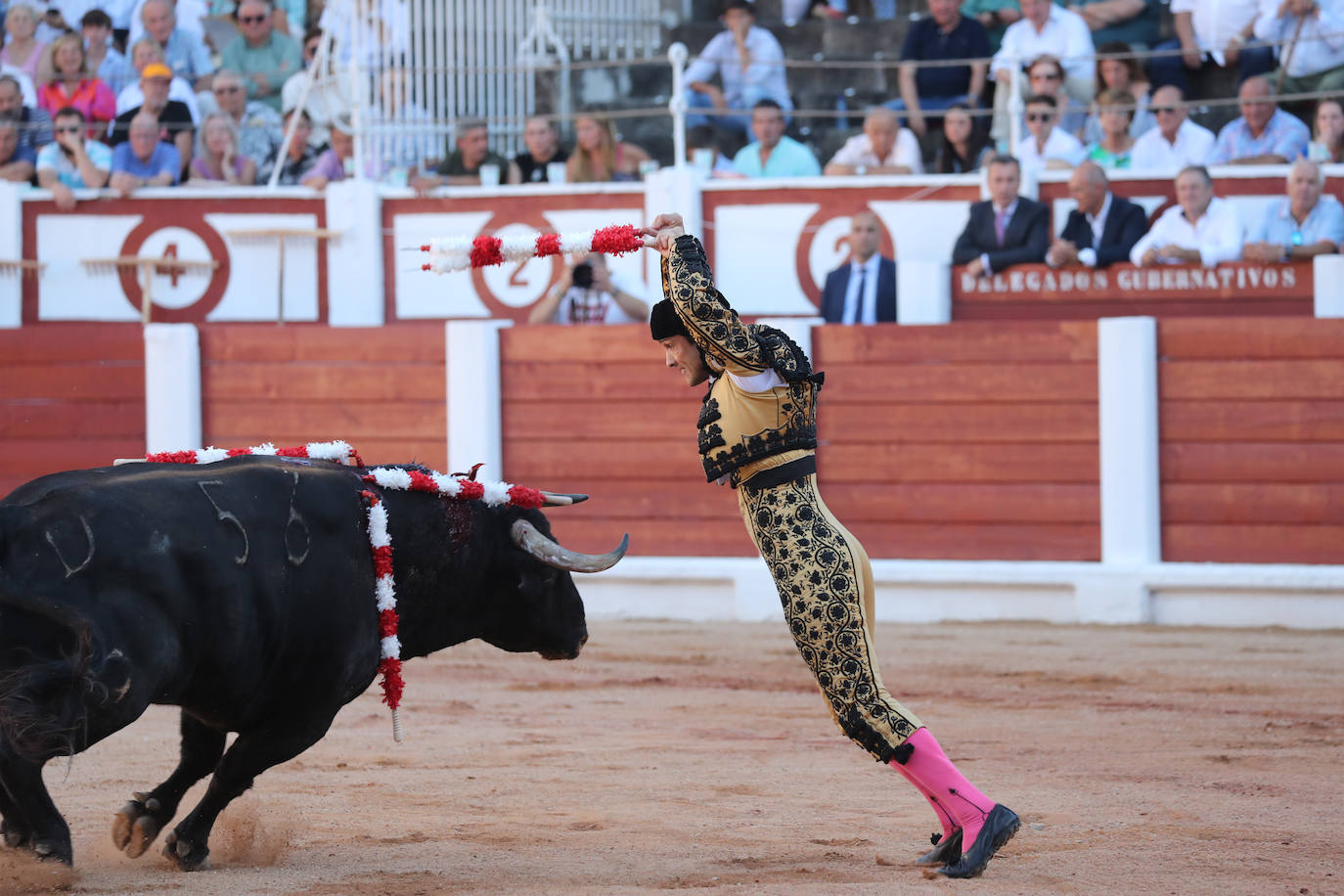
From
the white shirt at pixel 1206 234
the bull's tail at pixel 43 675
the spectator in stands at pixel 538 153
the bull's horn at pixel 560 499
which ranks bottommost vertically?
the bull's tail at pixel 43 675

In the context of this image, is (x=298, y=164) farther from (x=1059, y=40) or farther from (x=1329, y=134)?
(x=1329, y=134)

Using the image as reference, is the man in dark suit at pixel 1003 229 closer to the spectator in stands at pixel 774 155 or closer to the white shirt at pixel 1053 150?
the white shirt at pixel 1053 150

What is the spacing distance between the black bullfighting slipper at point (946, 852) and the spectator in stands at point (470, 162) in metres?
6.51

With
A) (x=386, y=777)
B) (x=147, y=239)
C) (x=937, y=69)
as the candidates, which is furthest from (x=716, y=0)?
(x=386, y=777)

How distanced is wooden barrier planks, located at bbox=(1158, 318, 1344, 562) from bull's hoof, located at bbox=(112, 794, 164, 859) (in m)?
5.08

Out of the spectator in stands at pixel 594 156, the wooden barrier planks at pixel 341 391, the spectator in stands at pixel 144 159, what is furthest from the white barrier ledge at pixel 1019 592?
the spectator in stands at pixel 144 159

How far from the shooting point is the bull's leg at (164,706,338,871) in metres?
3.64

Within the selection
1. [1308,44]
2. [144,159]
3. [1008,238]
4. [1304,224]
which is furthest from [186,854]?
[1308,44]

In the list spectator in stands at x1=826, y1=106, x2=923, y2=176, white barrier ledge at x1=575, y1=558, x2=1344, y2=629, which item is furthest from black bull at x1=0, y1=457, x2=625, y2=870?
spectator in stands at x1=826, y1=106, x2=923, y2=176

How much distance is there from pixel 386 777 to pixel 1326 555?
445 cm

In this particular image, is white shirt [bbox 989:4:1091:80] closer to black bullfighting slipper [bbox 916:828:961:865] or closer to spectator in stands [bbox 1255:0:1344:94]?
spectator in stands [bbox 1255:0:1344:94]

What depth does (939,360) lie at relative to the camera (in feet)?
25.6

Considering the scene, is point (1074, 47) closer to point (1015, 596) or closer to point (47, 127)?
point (1015, 596)

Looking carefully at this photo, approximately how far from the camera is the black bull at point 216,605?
3213 mm
